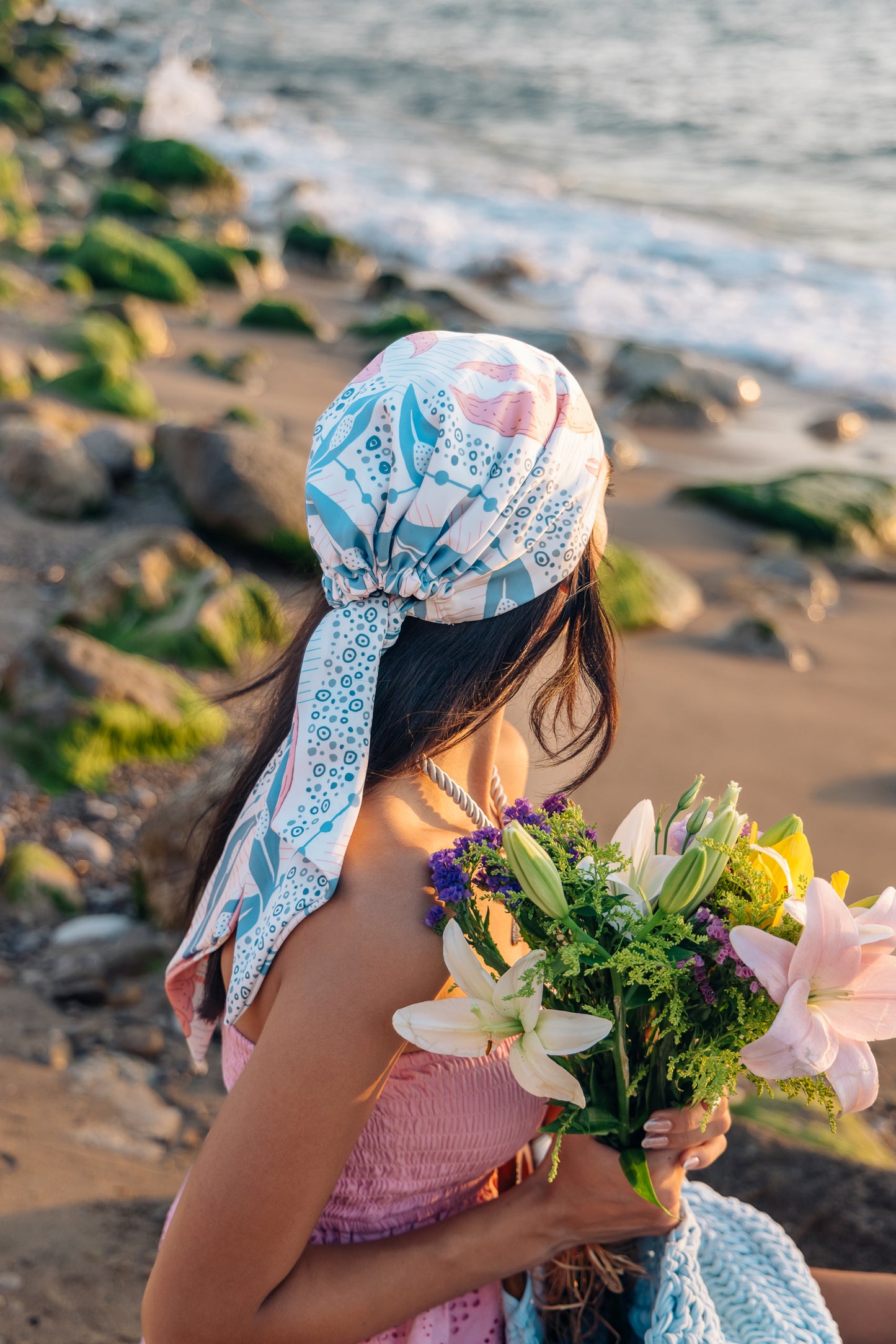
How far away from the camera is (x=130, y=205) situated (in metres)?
15.2

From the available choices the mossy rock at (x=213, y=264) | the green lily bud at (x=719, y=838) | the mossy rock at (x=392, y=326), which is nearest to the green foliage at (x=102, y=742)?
the green lily bud at (x=719, y=838)

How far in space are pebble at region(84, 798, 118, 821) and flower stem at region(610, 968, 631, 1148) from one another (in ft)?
10.1

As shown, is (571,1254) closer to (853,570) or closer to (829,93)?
(853,570)

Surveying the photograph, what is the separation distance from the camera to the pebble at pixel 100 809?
4254 millimetres

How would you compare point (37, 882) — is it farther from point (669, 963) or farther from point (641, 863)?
point (669, 963)

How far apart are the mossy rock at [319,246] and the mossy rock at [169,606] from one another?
9919 millimetres

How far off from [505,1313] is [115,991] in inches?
76.0

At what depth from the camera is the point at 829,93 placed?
2392cm

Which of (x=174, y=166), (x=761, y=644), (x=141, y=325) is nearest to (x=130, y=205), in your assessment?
(x=174, y=166)

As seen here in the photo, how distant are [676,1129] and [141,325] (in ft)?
32.3

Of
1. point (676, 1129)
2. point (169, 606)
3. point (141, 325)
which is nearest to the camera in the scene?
point (676, 1129)

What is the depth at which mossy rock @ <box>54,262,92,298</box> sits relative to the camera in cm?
1117

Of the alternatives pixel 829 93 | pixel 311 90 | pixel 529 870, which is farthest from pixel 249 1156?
pixel 311 90

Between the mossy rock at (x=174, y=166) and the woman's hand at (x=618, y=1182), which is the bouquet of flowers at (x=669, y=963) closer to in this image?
the woman's hand at (x=618, y=1182)
